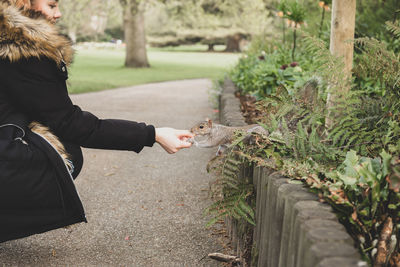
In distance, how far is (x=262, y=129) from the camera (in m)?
2.69

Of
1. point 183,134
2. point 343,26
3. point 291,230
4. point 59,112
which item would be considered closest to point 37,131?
point 59,112

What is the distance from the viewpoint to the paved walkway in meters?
2.94

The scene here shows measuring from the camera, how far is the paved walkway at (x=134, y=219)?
294 centimetres

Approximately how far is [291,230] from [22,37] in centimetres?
159

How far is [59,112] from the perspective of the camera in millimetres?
2373

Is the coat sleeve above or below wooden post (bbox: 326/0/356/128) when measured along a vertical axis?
below

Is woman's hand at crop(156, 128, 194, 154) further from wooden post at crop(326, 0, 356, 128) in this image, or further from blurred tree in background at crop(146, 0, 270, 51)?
blurred tree in background at crop(146, 0, 270, 51)

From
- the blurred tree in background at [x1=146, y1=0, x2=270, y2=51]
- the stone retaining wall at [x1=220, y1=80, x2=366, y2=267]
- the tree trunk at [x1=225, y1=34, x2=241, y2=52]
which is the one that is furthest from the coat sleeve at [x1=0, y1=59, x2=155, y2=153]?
the tree trunk at [x1=225, y1=34, x2=241, y2=52]

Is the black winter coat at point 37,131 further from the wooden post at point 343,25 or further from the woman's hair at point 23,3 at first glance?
the wooden post at point 343,25

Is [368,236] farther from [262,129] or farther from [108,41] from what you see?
[108,41]

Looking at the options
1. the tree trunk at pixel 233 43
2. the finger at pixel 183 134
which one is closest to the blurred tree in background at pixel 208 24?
the tree trunk at pixel 233 43

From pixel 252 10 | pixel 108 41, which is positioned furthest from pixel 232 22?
pixel 108 41

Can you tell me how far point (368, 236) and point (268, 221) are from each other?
53 cm

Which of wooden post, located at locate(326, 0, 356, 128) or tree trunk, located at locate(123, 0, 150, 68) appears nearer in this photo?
wooden post, located at locate(326, 0, 356, 128)
